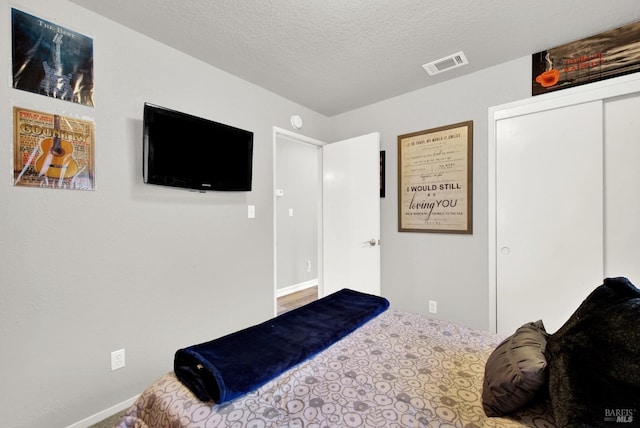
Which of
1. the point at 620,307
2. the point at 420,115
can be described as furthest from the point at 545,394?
the point at 420,115

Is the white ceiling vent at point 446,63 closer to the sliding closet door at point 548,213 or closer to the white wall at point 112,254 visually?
the sliding closet door at point 548,213

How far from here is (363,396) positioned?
1.00m

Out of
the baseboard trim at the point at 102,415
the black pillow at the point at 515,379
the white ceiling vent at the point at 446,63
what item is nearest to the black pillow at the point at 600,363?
the black pillow at the point at 515,379

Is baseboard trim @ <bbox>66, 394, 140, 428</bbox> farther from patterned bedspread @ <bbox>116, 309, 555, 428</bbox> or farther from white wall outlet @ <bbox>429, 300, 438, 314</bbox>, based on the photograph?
white wall outlet @ <bbox>429, 300, 438, 314</bbox>

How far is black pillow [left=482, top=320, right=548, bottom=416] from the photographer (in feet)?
2.79

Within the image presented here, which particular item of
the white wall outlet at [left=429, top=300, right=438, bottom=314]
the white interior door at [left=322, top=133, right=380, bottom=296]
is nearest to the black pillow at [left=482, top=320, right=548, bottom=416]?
the white wall outlet at [left=429, top=300, right=438, bottom=314]

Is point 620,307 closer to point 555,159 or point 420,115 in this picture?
point 555,159

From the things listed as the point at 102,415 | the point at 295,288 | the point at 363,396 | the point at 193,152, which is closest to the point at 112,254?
the point at 193,152

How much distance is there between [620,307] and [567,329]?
0.50 ft

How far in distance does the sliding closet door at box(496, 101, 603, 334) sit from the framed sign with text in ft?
0.83

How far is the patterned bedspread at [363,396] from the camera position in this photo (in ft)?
2.90

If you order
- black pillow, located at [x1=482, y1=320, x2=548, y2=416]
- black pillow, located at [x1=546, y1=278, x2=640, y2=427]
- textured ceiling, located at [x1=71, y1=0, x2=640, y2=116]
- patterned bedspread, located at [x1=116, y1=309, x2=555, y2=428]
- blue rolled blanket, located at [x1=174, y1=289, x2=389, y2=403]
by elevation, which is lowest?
patterned bedspread, located at [x1=116, y1=309, x2=555, y2=428]

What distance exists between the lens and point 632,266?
1813mm

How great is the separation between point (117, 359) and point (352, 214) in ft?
7.58
